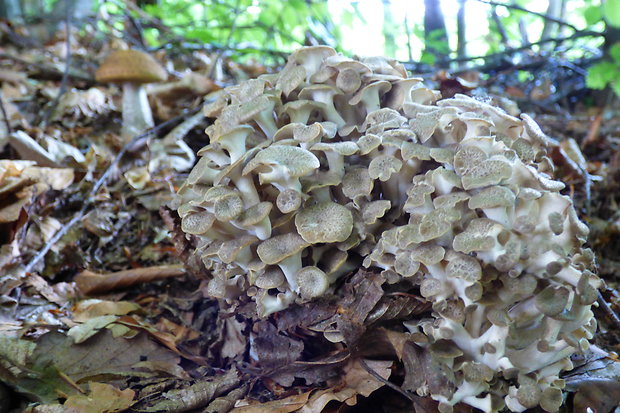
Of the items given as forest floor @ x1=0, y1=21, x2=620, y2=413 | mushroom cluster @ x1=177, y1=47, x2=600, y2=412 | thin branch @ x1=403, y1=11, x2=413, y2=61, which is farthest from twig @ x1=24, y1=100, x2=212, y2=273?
thin branch @ x1=403, y1=11, x2=413, y2=61

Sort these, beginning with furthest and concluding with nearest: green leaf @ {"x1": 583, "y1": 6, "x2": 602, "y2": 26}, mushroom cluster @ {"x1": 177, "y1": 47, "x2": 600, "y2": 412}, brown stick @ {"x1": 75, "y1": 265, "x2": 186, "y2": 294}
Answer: green leaf @ {"x1": 583, "y1": 6, "x2": 602, "y2": 26} → brown stick @ {"x1": 75, "y1": 265, "x2": 186, "y2": 294} → mushroom cluster @ {"x1": 177, "y1": 47, "x2": 600, "y2": 412}

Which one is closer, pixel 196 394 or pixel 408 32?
pixel 196 394

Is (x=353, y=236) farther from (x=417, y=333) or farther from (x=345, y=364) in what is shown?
(x=345, y=364)

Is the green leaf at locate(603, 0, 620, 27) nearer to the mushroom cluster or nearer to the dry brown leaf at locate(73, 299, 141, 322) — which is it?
the mushroom cluster

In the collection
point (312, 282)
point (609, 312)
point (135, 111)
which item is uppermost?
point (312, 282)

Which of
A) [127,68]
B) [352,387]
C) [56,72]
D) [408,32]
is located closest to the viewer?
[352,387]

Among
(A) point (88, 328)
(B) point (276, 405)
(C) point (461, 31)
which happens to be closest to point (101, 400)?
(A) point (88, 328)

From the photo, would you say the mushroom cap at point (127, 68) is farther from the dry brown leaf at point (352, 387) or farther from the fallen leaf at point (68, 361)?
the dry brown leaf at point (352, 387)

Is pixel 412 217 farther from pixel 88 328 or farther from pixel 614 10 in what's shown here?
pixel 614 10
